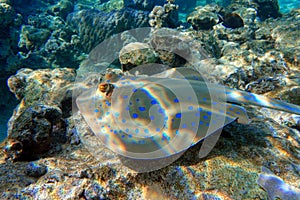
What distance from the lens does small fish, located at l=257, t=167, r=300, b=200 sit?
7.23 feet

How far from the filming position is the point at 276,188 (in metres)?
2.24

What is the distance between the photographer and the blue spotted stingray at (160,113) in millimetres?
2334

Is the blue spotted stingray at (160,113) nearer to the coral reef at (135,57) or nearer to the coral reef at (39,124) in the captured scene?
the coral reef at (39,124)

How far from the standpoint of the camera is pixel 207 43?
650 centimetres

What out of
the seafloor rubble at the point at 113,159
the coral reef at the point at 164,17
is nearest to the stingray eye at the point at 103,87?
the seafloor rubble at the point at 113,159

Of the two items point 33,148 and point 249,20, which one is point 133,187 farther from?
point 249,20

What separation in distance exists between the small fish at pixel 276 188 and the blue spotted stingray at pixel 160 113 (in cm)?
68

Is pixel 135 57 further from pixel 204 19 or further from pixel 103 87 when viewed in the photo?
pixel 204 19

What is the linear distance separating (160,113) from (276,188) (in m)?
1.55

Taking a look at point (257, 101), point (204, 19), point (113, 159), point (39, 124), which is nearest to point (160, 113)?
point (113, 159)

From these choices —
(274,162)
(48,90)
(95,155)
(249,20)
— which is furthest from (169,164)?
(249,20)

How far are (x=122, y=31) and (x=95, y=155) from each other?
929 cm

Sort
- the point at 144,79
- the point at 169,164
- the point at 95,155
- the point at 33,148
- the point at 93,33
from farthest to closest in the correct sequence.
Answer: the point at 93,33 < the point at 144,79 < the point at 33,148 < the point at 95,155 < the point at 169,164

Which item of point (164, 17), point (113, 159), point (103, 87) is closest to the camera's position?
point (113, 159)
